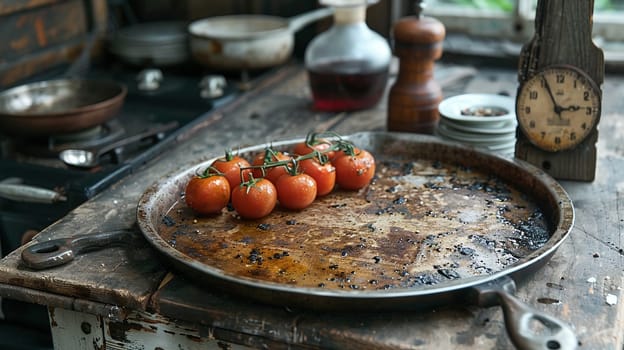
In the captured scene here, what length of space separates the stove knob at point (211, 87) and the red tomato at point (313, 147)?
682mm

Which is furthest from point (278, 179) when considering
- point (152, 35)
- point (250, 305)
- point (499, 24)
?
point (499, 24)

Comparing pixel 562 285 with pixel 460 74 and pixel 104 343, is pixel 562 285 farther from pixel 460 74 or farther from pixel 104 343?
pixel 460 74

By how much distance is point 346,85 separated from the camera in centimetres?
211

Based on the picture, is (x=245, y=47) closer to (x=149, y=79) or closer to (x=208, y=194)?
(x=149, y=79)

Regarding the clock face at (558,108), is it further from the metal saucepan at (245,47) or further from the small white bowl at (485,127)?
the metal saucepan at (245,47)

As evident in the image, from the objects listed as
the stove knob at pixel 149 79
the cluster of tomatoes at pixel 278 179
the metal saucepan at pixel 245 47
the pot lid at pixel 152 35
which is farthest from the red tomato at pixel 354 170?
the pot lid at pixel 152 35

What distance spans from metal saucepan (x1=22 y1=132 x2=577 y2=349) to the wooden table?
0.10 ft

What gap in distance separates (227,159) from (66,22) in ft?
4.32

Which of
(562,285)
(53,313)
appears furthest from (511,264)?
(53,313)

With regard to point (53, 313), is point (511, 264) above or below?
above

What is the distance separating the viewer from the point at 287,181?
4.76 ft

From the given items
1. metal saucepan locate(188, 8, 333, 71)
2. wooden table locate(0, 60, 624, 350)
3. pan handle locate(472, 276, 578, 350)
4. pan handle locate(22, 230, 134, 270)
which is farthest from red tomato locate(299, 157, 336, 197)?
metal saucepan locate(188, 8, 333, 71)

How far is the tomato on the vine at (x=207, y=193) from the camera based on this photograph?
1.43 meters

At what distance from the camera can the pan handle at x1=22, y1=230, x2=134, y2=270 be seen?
49.4 inches
